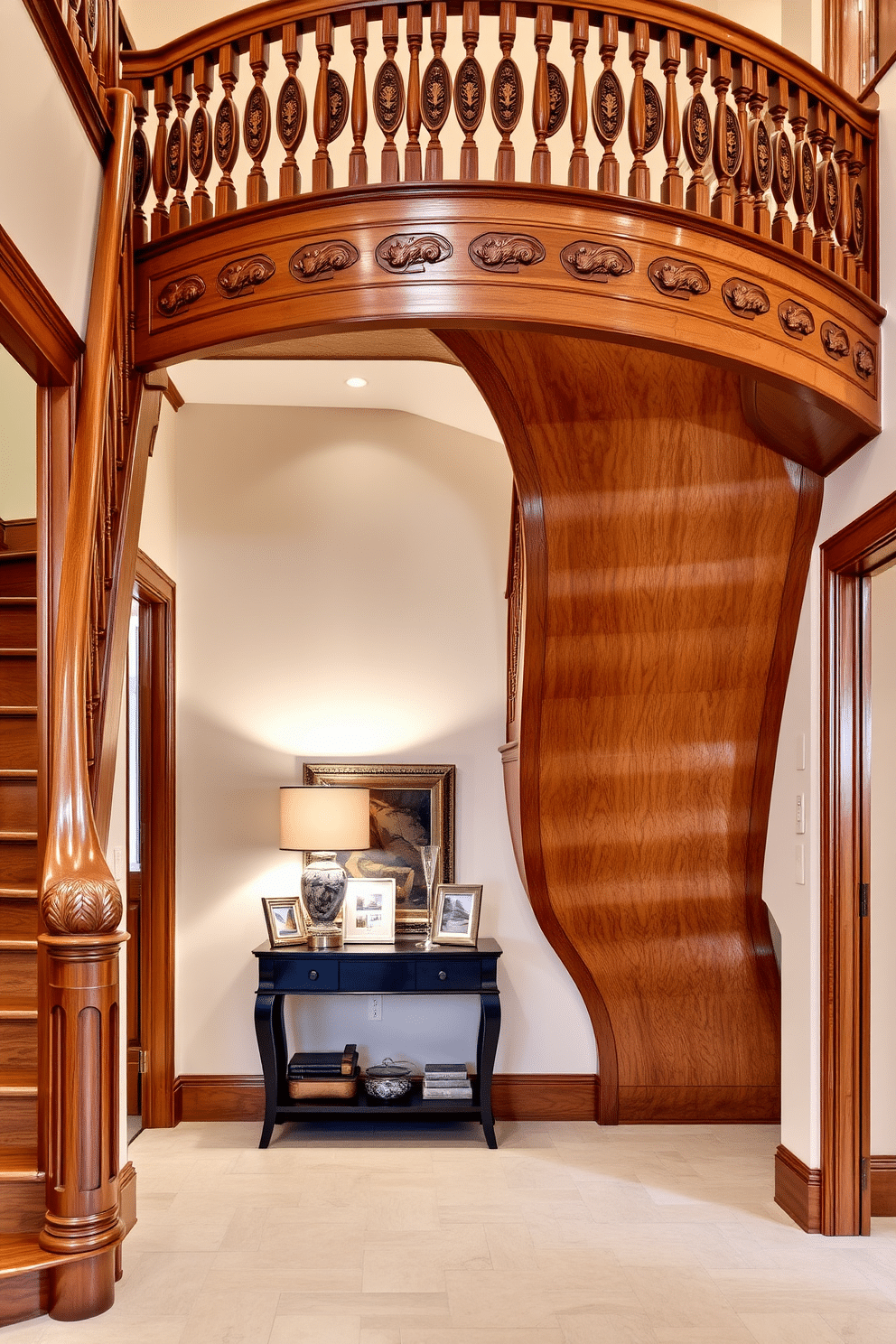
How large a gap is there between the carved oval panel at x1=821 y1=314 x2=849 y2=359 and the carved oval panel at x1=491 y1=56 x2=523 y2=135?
97 centimetres

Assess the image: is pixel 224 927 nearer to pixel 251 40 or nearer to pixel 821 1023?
pixel 821 1023

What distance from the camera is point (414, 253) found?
269 centimetres

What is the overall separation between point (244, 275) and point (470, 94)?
70cm

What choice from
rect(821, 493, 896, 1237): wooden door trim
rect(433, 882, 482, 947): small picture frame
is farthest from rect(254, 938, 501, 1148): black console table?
rect(821, 493, 896, 1237): wooden door trim

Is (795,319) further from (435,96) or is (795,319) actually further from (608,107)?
(435,96)

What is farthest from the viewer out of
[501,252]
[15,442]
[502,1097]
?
[15,442]

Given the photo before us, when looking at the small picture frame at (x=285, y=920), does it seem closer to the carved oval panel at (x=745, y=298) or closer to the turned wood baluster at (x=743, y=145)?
the carved oval panel at (x=745, y=298)

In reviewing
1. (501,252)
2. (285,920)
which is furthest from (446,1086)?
(501,252)

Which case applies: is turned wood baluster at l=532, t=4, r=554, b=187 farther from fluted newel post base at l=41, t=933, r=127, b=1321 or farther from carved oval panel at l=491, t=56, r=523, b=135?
fluted newel post base at l=41, t=933, r=127, b=1321

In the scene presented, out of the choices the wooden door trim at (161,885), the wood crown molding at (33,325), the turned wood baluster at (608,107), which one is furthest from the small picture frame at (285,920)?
the turned wood baluster at (608,107)

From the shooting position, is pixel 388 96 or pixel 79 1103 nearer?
pixel 79 1103

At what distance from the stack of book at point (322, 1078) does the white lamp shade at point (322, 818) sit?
0.86 m

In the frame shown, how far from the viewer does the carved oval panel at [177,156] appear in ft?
9.57

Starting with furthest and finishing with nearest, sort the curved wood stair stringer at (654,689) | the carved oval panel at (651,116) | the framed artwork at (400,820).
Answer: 1. the framed artwork at (400,820)
2. the curved wood stair stringer at (654,689)
3. the carved oval panel at (651,116)
